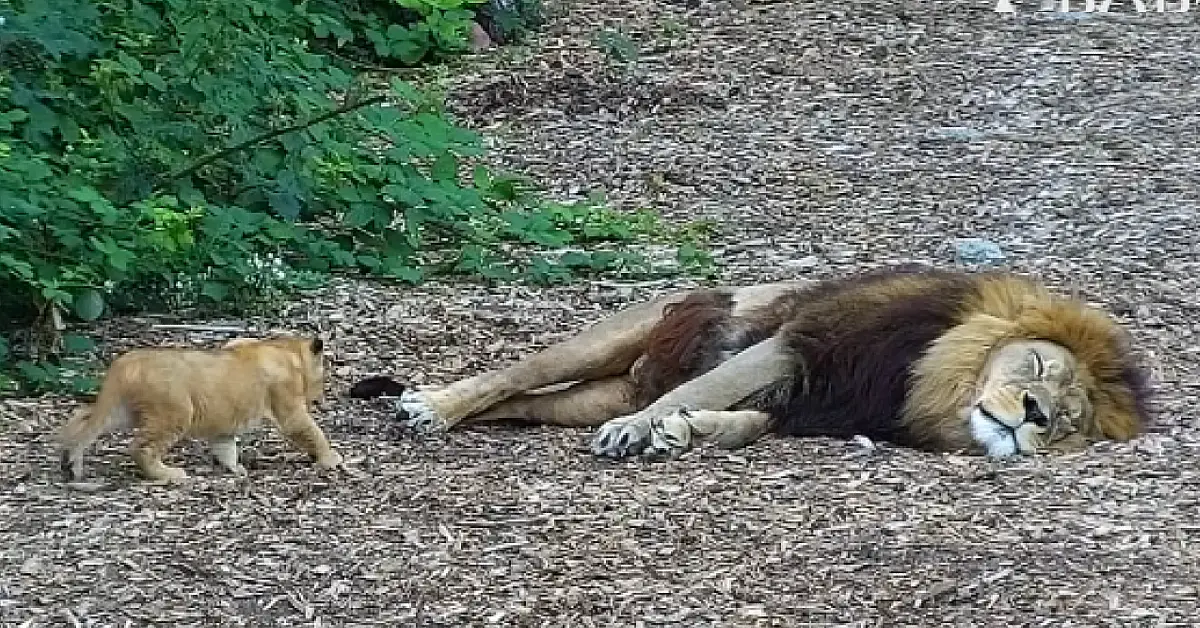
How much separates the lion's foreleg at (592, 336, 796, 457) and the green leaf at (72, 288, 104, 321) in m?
1.61

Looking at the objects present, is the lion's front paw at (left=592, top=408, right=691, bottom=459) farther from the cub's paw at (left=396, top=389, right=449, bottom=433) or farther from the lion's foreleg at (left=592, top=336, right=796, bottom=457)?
the cub's paw at (left=396, top=389, right=449, bottom=433)

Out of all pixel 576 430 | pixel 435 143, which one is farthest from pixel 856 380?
pixel 435 143

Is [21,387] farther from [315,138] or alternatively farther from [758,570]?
[758,570]

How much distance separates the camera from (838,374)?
19.1 ft

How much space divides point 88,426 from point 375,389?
122cm

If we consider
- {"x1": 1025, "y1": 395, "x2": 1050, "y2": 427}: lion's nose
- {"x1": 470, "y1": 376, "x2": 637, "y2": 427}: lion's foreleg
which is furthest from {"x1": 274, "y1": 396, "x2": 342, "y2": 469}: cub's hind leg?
{"x1": 1025, "y1": 395, "x2": 1050, "y2": 427}: lion's nose

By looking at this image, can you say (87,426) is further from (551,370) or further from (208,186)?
(208,186)

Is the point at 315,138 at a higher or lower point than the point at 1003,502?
higher

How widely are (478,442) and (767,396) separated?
84 cm

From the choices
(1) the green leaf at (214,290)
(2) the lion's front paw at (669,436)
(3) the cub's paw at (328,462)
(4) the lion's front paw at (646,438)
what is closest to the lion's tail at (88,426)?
(3) the cub's paw at (328,462)

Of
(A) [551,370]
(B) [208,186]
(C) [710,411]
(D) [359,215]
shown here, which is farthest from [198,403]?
(D) [359,215]

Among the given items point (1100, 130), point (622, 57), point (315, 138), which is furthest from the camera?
point (622, 57)

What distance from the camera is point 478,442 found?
5832 mm

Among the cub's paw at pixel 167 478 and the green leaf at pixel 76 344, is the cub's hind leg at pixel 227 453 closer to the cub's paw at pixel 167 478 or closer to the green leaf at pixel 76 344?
the cub's paw at pixel 167 478
